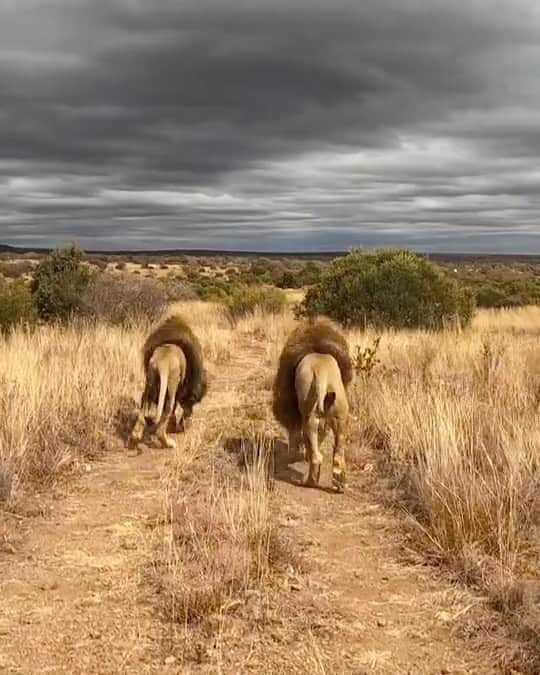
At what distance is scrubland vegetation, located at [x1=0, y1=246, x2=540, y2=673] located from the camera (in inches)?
203

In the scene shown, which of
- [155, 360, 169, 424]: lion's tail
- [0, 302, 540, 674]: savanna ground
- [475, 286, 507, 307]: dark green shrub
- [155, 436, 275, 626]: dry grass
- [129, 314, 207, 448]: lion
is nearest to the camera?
[0, 302, 540, 674]: savanna ground

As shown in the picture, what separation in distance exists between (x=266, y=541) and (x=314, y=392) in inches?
84.7

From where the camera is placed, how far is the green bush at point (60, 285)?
20.8 metres

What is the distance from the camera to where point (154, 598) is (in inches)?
194

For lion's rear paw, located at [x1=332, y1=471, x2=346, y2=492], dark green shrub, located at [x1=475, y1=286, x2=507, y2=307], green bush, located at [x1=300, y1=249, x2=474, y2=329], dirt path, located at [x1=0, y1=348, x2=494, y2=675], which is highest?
green bush, located at [x1=300, y1=249, x2=474, y2=329]

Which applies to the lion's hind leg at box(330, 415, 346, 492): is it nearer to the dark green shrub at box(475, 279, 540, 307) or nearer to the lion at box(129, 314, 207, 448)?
the lion at box(129, 314, 207, 448)

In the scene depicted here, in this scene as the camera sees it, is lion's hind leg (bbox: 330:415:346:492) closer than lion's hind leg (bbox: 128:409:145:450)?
Yes

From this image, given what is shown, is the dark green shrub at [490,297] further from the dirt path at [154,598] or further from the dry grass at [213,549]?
the dry grass at [213,549]

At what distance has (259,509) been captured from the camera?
5.93m

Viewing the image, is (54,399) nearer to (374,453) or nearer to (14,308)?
(374,453)

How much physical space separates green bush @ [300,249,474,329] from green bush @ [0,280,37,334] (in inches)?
286

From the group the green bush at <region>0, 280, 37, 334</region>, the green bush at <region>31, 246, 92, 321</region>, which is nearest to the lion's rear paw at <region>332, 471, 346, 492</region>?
the green bush at <region>0, 280, 37, 334</region>

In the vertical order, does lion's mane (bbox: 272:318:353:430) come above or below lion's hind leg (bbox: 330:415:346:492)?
above

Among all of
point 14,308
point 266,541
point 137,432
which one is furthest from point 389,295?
point 266,541
